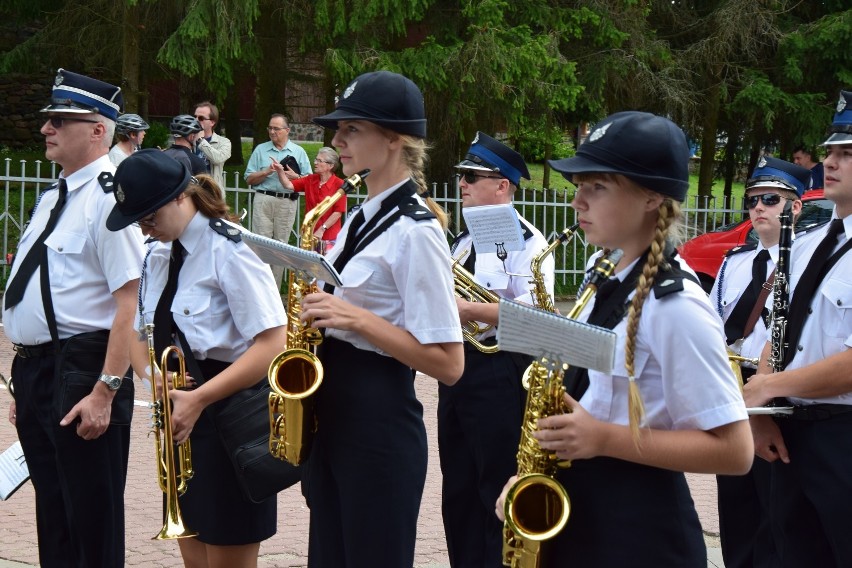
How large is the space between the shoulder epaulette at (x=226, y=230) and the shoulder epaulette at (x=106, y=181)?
68cm

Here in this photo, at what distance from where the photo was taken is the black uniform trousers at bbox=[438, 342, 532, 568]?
5215 millimetres

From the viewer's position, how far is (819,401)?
381 centimetres

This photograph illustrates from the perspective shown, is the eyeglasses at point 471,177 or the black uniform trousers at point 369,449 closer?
the black uniform trousers at point 369,449

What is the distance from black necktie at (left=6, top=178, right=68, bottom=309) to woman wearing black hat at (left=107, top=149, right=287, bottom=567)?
0.55 meters

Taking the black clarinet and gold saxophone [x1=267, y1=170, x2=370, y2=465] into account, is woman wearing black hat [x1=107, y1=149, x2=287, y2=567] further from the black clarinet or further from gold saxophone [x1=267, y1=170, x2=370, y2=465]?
the black clarinet

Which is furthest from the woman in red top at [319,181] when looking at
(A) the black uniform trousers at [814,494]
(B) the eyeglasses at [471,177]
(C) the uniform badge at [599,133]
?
(C) the uniform badge at [599,133]

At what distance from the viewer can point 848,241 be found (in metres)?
3.85

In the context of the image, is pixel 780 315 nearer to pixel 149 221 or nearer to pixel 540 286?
pixel 540 286

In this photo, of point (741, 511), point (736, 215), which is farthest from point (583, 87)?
point (741, 511)

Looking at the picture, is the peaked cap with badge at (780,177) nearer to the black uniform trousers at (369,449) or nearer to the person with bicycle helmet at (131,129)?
the black uniform trousers at (369,449)

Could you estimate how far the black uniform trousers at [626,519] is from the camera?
105 inches

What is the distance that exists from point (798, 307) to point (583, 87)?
42.1 ft

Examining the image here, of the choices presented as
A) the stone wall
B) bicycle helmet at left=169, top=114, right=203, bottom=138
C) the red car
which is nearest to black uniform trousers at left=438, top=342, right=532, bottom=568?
bicycle helmet at left=169, top=114, right=203, bottom=138

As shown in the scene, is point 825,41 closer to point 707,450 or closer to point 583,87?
point 583,87
